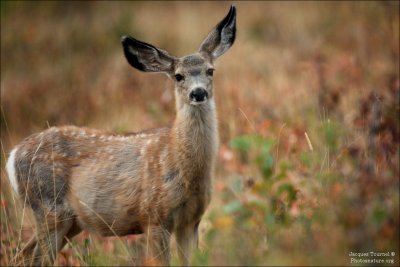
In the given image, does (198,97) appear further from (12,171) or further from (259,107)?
(259,107)

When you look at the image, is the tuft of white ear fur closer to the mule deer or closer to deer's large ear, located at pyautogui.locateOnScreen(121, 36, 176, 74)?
the mule deer

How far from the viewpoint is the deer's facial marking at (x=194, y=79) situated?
6570mm

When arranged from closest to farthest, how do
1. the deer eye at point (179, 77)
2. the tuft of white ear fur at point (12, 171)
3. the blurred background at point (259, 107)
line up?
the blurred background at point (259, 107), the tuft of white ear fur at point (12, 171), the deer eye at point (179, 77)

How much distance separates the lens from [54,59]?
1408 cm

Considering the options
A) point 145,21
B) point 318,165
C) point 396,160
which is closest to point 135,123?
point 318,165

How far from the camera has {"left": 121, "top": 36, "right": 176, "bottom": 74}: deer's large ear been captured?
705cm

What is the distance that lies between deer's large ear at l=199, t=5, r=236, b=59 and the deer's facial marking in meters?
0.26

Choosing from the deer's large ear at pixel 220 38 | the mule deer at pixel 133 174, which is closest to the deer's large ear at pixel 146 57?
the mule deer at pixel 133 174

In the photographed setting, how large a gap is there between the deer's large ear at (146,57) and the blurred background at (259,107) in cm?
97

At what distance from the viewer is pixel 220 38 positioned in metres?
7.34

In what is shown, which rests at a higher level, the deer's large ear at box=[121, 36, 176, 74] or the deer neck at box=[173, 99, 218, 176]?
the deer's large ear at box=[121, 36, 176, 74]

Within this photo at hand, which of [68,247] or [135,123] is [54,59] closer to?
[135,123]

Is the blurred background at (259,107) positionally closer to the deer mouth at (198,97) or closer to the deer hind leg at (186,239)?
the deer hind leg at (186,239)

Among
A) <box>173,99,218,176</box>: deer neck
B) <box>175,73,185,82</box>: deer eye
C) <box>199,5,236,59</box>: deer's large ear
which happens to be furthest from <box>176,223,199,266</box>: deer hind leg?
<box>199,5,236,59</box>: deer's large ear
